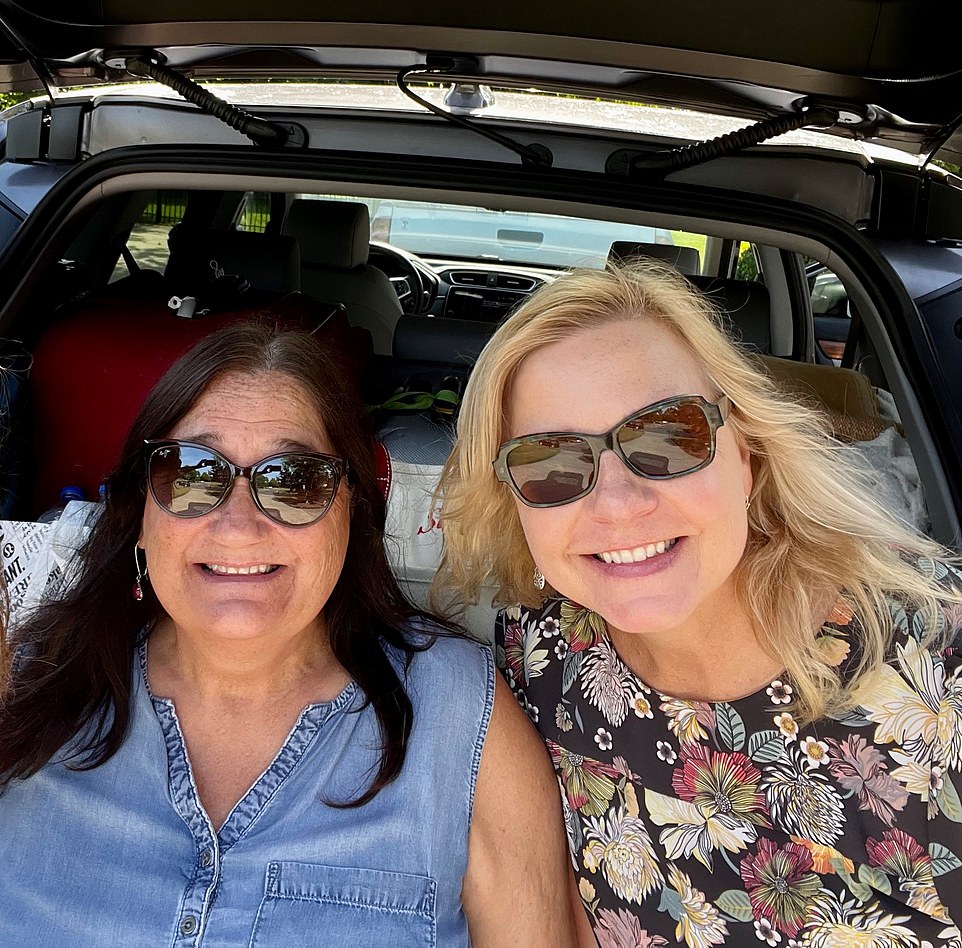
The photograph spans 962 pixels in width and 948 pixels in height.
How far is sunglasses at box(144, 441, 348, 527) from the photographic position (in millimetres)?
1414

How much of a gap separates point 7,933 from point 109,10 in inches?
54.3

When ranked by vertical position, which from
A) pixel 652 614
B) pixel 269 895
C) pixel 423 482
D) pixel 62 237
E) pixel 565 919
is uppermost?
pixel 62 237

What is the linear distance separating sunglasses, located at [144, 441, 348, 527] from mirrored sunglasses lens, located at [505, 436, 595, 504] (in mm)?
306

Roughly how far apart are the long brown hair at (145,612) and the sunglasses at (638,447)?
14.4 inches

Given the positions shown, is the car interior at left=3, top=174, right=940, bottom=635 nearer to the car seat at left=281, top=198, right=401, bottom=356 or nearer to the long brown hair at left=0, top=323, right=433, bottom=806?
the car seat at left=281, top=198, right=401, bottom=356

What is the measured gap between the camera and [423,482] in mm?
1954

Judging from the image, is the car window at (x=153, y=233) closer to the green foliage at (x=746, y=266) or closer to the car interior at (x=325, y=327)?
the car interior at (x=325, y=327)

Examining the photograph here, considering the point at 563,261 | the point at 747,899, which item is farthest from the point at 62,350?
the point at 563,261

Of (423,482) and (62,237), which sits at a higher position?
(62,237)

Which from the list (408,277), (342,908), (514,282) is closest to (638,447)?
(342,908)

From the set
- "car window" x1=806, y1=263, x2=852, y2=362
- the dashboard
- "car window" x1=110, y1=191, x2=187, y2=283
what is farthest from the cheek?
the dashboard

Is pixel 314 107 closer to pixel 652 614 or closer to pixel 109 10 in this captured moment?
pixel 109 10

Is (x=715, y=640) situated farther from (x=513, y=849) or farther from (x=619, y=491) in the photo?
(x=513, y=849)

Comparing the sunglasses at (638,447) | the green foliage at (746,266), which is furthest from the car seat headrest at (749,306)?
the sunglasses at (638,447)
